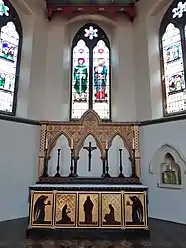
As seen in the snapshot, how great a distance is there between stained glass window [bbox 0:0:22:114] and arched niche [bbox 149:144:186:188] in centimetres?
377

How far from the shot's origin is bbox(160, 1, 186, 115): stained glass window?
5.78 metres

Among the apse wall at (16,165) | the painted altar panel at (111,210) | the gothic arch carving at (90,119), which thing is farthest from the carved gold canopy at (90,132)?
the painted altar panel at (111,210)

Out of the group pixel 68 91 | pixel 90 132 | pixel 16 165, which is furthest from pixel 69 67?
pixel 16 165

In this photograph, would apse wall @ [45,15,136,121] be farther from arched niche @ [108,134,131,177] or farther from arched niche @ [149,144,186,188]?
arched niche @ [149,144,186,188]

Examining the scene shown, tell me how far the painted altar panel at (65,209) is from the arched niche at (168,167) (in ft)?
7.47

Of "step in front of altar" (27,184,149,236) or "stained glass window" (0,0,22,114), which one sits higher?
"stained glass window" (0,0,22,114)

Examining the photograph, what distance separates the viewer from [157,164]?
18.6 ft

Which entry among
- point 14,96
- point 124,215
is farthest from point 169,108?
point 14,96

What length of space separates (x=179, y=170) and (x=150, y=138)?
1.02 m

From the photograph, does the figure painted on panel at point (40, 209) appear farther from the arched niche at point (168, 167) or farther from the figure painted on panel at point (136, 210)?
the arched niche at point (168, 167)

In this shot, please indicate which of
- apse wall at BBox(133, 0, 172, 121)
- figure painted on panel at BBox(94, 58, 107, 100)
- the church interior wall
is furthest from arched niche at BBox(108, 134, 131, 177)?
figure painted on panel at BBox(94, 58, 107, 100)

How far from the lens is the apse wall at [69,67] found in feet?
21.2

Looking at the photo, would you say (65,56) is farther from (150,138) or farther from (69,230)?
(69,230)

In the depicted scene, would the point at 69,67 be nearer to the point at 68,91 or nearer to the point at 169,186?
the point at 68,91
